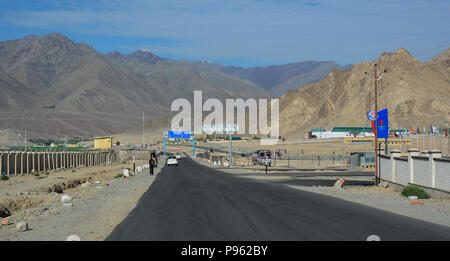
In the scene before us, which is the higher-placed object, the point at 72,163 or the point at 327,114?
the point at 327,114

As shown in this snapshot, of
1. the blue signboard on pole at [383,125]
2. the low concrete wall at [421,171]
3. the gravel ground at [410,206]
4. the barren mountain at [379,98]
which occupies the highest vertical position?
the barren mountain at [379,98]

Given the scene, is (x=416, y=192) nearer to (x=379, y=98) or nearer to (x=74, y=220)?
(x=74, y=220)

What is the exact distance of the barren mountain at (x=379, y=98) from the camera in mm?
132125

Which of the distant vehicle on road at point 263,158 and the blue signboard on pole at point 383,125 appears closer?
the blue signboard on pole at point 383,125

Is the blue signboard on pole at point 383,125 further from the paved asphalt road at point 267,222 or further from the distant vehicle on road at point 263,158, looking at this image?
the distant vehicle on road at point 263,158

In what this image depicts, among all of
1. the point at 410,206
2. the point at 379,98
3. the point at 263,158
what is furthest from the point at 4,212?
the point at 379,98

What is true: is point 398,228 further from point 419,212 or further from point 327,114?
point 327,114

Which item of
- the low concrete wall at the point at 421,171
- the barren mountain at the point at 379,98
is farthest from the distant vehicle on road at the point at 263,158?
the barren mountain at the point at 379,98

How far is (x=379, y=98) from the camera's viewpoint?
147500 millimetres
